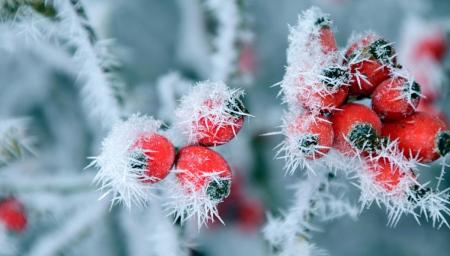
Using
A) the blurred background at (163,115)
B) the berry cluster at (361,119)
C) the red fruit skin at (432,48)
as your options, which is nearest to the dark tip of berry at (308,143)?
the berry cluster at (361,119)

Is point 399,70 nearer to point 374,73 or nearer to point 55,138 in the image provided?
point 374,73

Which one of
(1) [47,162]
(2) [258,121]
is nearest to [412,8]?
(2) [258,121]

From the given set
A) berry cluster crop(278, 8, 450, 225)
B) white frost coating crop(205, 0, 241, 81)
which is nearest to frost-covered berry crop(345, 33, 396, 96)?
berry cluster crop(278, 8, 450, 225)

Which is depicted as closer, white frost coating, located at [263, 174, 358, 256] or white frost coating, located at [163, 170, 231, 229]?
white frost coating, located at [163, 170, 231, 229]

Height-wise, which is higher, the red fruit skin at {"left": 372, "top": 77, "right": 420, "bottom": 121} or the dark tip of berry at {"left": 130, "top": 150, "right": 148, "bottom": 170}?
the red fruit skin at {"left": 372, "top": 77, "right": 420, "bottom": 121}

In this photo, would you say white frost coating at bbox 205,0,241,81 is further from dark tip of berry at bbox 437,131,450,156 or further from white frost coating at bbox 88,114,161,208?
dark tip of berry at bbox 437,131,450,156

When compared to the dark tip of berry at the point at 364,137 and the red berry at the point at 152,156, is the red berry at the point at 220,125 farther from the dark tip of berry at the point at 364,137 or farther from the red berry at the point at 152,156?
the dark tip of berry at the point at 364,137
